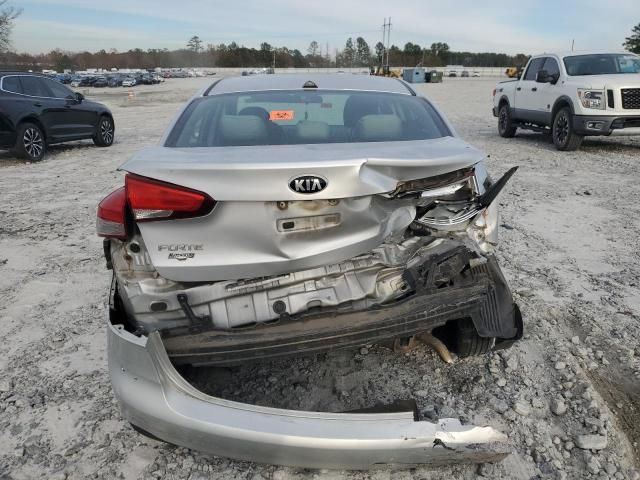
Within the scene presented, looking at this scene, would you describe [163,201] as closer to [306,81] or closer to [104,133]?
[306,81]

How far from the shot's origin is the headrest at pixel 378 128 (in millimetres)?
2896

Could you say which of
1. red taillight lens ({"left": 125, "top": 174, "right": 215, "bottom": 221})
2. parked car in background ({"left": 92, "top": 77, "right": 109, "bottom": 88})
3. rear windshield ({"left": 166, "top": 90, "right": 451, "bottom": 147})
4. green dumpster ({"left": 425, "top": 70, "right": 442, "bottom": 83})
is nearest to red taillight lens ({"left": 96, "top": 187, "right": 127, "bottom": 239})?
red taillight lens ({"left": 125, "top": 174, "right": 215, "bottom": 221})

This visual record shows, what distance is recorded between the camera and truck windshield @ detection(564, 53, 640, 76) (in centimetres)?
1060

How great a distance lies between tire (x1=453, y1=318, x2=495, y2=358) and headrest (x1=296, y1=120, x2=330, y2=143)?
1235mm

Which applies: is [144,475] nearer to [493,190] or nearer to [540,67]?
[493,190]

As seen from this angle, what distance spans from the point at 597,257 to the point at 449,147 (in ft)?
9.87

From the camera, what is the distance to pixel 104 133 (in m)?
13.1

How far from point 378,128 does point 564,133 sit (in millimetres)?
9111

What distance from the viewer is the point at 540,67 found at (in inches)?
468

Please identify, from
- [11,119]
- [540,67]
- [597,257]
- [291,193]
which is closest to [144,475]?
[291,193]

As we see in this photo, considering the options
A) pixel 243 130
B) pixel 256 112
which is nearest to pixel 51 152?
pixel 256 112

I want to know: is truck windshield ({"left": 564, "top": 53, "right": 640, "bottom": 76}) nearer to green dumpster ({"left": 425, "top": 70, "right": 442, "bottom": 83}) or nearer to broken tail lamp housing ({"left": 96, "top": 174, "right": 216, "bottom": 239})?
broken tail lamp housing ({"left": 96, "top": 174, "right": 216, "bottom": 239})

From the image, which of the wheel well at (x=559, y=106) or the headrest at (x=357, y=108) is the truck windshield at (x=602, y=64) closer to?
the wheel well at (x=559, y=106)

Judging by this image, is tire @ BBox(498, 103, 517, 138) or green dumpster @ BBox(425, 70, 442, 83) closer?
tire @ BBox(498, 103, 517, 138)
